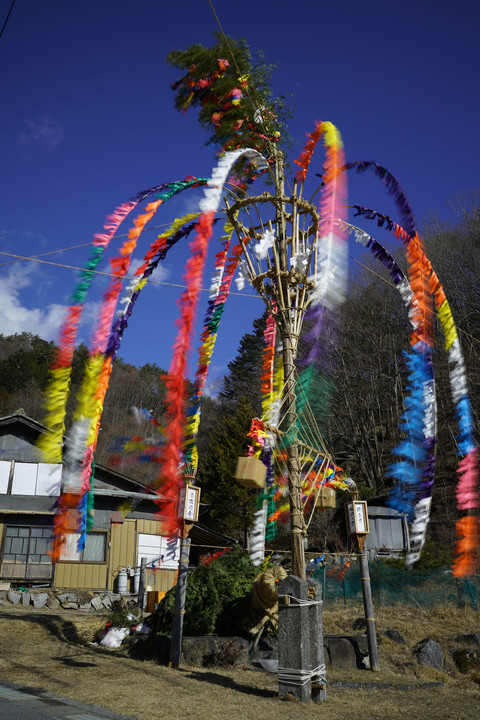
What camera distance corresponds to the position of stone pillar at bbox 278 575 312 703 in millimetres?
6480

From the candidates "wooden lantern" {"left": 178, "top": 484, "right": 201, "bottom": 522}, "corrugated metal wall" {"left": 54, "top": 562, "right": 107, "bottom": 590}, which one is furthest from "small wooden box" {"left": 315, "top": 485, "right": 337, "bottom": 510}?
"corrugated metal wall" {"left": 54, "top": 562, "right": 107, "bottom": 590}

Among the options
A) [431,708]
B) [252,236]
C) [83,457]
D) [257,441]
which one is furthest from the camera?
[252,236]

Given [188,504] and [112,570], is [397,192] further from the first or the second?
[112,570]

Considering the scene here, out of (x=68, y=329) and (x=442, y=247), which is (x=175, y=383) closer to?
(x=68, y=329)

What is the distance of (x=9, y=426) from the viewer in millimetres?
18031

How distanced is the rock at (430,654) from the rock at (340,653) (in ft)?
4.19

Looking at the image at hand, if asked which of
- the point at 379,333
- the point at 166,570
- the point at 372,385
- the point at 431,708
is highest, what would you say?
the point at 379,333

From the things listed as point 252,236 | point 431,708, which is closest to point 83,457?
point 252,236

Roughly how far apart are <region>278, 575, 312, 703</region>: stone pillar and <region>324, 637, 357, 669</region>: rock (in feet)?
8.88

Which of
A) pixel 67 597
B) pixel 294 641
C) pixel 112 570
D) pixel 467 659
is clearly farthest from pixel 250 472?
pixel 112 570

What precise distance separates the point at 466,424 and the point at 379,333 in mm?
18036

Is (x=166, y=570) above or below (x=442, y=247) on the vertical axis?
below

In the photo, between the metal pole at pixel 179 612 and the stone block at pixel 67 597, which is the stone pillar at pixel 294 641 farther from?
the stone block at pixel 67 597

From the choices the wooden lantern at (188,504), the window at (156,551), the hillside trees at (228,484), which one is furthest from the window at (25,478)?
the wooden lantern at (188,504)
